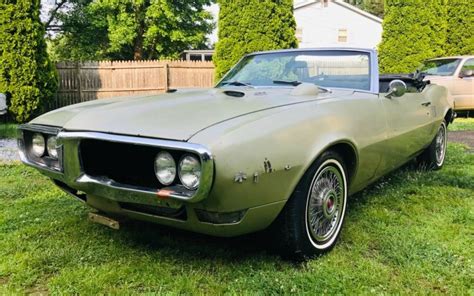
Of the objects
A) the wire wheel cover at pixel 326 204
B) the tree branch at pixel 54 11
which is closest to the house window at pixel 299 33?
the tree branch at pixel 54 11

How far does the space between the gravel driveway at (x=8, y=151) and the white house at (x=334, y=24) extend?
76.4 ft

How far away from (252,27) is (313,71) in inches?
377

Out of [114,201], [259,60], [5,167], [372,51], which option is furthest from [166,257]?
[5,167]

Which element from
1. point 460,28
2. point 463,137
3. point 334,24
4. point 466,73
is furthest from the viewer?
point 334,24

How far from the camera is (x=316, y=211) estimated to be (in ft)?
8.88

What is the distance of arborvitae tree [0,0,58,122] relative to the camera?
9.77 meters

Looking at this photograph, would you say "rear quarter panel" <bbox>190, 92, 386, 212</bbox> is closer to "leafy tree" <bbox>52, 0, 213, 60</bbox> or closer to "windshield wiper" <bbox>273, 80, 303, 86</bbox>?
"windshield wiper" <bbox>273, 80, 303, 86</bbox>

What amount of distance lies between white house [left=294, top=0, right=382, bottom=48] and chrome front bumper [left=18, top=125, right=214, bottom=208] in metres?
28.1

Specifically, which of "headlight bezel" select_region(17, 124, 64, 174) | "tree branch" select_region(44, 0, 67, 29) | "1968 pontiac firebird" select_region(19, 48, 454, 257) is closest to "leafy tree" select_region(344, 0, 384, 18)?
"tree branch" select_region(44, 0, 67, 29)

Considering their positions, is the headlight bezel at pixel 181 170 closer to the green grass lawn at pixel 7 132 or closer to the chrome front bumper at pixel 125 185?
the chrome front bumper at pixel 125 185

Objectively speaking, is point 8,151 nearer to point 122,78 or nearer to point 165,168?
point 165,168

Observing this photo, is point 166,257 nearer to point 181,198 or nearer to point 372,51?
point 181,198

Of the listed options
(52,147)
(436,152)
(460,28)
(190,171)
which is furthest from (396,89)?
(460,28)

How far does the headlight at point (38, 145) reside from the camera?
2.83 meters
